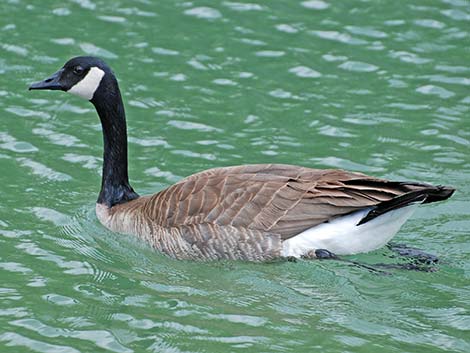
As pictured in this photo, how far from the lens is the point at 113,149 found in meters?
11.3

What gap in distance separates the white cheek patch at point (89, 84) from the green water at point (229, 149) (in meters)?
1.04

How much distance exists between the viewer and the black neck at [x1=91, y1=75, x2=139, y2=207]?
1121 centimetres

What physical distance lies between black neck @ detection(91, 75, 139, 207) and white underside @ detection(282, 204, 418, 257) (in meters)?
2.10

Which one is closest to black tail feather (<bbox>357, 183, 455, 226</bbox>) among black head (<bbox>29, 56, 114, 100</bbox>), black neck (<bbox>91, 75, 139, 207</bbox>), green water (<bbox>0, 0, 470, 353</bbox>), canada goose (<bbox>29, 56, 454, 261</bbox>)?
canada goose (<bbox>29, 56, 454, 261</bbox>)

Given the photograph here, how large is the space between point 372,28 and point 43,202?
218 inches

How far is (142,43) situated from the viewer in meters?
14.4

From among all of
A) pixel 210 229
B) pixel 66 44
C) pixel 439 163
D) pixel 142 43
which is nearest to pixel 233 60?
pixel 142 43

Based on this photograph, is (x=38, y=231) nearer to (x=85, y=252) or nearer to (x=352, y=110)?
(x=85, y=252)

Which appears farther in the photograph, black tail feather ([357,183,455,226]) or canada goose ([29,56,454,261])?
canada goose ([29,56,454,261])

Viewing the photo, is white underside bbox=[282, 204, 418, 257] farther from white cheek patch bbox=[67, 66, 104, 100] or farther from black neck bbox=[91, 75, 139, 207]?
white cheek patch bbox=[67, 66, 104, 100]

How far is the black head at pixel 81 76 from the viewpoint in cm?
1112

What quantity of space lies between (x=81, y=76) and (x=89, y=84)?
0.36 ft

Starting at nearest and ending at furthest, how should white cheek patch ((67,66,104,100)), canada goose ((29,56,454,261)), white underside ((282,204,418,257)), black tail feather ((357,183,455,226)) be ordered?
black tail feather ((357,183,455,226)) < canada goose ((29,56,454,261)) < white underside ((282,204,418,257)) < white cheek patch ((67,66,104,100))

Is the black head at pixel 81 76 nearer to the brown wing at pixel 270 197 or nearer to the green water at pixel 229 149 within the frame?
the green water at pixel 229 149
